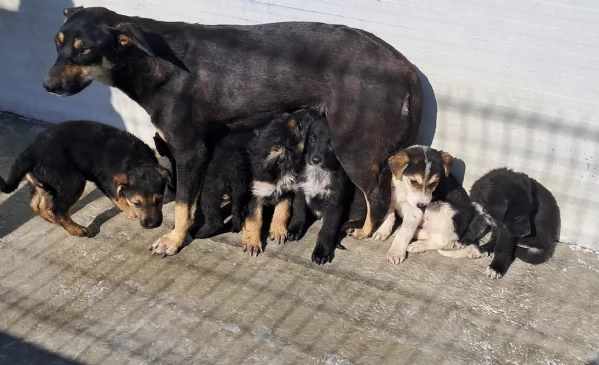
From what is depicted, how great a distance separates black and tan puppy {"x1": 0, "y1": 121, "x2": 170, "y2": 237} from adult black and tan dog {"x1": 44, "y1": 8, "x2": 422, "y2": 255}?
0.47 m

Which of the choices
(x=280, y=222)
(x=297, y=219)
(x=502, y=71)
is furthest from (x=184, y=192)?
(x=502, y=71)

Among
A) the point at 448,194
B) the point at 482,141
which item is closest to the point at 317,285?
the point at 448,194

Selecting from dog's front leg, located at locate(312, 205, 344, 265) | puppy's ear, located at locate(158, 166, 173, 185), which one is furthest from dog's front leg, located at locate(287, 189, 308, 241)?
puppy's ear, located at locate(158, 166, 173, 185)

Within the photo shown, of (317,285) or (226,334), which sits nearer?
(226,334)

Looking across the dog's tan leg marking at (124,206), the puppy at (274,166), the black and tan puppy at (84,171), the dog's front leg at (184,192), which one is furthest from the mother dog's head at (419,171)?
the dog's tan leg marking at (124,206)

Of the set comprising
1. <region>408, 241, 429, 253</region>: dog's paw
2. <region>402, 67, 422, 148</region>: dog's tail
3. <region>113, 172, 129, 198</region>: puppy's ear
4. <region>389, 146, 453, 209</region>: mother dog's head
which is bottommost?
<region>408, 241, 429, 253</region>: dog's paw

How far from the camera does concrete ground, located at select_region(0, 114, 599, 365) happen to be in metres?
4.61

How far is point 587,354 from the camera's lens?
184 inches

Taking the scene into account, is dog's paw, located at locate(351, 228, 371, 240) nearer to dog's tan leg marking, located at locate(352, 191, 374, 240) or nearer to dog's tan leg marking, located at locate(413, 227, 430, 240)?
dog's tan leg marking, located at locate(352, 191, 374, 240)

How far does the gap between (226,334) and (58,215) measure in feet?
5.91

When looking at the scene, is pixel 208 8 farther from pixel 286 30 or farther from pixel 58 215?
pixel 58 215

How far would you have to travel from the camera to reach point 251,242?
560cm

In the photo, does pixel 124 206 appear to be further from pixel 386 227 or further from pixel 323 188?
pixel 386 227

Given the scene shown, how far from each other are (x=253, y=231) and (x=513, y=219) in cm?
197
